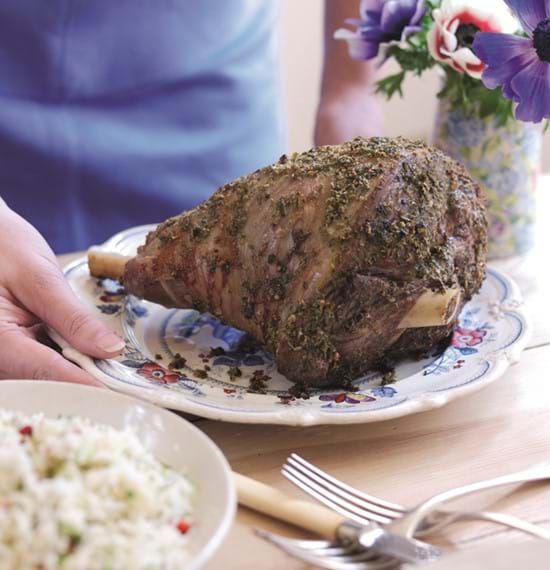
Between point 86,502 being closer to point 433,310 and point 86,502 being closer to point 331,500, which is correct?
point 331,500

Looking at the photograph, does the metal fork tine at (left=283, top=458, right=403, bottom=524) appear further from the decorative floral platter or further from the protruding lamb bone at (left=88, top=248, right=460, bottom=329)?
the protruding lamb bone at (left=88, top=248, right=460, bottom=329)

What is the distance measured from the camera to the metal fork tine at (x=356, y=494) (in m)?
0.85

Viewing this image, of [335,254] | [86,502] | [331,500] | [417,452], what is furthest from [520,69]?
[86,502]

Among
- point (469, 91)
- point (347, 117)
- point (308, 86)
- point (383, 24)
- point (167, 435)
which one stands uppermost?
point (383, 24)

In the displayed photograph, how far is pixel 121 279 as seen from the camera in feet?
4.31

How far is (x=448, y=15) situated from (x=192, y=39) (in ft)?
2.16

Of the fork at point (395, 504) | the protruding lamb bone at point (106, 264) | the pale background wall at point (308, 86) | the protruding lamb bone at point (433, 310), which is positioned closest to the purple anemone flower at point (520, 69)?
the protruding lamb bone at point (433, 310)

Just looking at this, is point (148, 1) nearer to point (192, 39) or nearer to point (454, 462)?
point (192, 39)

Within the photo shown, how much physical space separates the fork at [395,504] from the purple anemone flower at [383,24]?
0.84m

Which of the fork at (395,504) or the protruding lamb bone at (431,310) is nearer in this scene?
the fork at (395,504)

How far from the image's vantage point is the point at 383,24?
1.47 meters

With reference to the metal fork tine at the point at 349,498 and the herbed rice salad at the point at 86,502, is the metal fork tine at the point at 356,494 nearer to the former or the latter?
the metal fork tine at the point at 349,498

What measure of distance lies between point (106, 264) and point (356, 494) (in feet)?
2.11

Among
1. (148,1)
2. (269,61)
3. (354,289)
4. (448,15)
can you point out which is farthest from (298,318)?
(269,61)
